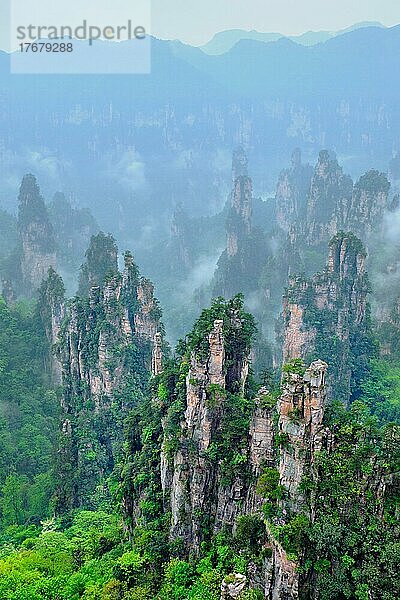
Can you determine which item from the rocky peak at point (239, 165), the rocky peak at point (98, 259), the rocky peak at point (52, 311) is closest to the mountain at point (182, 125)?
the rocky peak at point (239, 165)

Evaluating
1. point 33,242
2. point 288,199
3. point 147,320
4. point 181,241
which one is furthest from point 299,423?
point 288,199

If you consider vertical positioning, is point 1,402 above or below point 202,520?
above

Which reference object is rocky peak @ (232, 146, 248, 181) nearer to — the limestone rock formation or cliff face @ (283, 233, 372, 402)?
cliff face @ (283, 233, 372, 402)

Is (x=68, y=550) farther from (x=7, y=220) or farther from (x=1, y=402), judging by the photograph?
(x=7, y=220)

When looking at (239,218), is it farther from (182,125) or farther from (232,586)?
(182,125)

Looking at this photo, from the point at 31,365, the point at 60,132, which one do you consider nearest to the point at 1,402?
the point at 31,365

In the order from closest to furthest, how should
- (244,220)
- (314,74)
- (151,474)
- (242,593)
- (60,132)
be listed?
(242,593)
(151,474)
(244,220)
(60,132)
(314,74)
